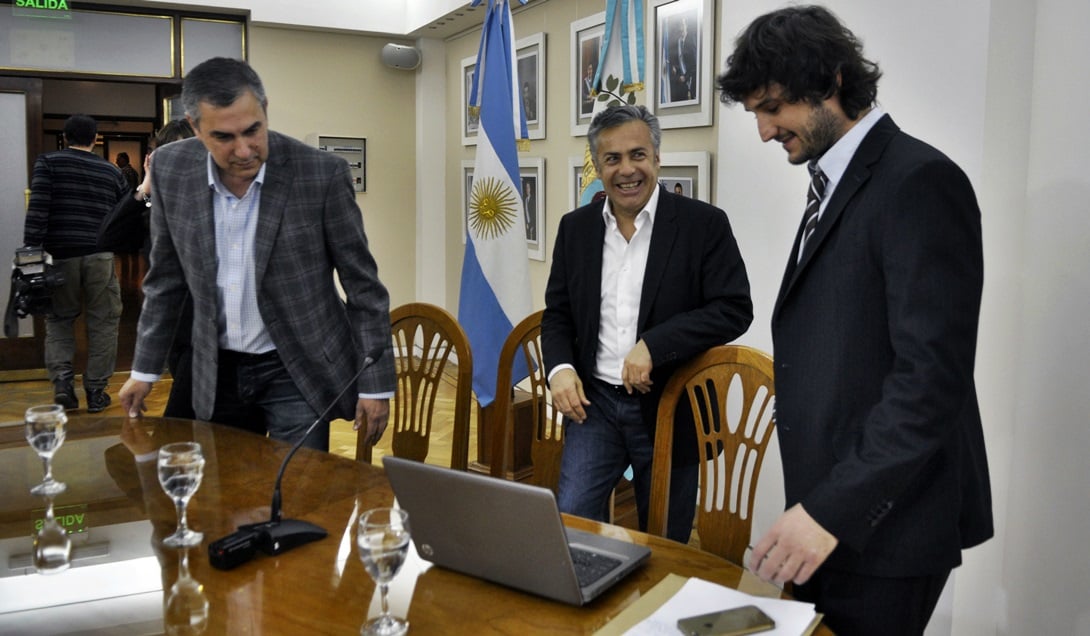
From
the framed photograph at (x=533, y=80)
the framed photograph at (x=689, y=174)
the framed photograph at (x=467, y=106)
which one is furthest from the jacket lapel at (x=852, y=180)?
the framed photograph at (x=467, y=106)

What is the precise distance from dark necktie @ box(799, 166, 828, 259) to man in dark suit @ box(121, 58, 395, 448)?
111cm

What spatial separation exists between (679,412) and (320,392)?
2.99 ft

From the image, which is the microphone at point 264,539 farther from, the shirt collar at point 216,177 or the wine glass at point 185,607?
the shirt collar at point 216,177

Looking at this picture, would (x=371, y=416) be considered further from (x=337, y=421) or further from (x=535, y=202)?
(x=535, y=202)

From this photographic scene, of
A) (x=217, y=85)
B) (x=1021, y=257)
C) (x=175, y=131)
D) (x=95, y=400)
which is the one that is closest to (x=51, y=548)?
(x=217, y=85)

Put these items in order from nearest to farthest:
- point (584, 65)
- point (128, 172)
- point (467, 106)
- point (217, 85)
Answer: point (217, 85), point (584, 65), point (467, 106), point (128, 172)

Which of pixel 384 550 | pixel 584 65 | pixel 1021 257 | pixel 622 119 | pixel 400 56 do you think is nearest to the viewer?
pixel 384 550

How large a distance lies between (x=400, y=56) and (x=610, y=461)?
5525 mm

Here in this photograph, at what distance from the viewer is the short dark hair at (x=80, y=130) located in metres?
5.37

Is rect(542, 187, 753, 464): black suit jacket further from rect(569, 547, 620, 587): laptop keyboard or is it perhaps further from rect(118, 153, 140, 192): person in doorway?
rect(118, 153, 140, 192): person in doorway

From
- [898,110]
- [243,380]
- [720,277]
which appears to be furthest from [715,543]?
[898,110]

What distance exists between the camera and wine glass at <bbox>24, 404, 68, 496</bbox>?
69.1 inches

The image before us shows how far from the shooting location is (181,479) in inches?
59.6

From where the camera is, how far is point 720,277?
7.73ft
